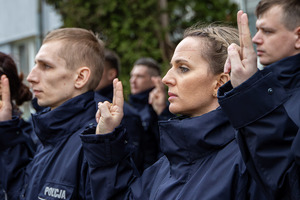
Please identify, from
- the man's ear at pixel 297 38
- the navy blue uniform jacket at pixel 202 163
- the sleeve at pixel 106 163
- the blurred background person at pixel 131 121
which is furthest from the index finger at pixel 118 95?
the blurred background person at pixel 131 121

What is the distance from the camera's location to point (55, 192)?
8.00 feet

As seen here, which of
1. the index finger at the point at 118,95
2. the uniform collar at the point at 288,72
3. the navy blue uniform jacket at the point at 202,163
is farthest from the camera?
the uniform collar at the point at 288,72

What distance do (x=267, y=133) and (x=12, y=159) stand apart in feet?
7.16

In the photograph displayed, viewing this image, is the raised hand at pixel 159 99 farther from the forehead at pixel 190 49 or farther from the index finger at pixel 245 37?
the index finger at pixel 245 37

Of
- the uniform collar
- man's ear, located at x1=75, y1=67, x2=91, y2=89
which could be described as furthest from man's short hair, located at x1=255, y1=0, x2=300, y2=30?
man's ear, located at x1=75, y1=67, x2=91, y2=89

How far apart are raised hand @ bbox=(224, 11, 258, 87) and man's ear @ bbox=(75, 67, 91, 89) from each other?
1438mm

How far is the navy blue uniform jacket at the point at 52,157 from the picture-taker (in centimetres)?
245

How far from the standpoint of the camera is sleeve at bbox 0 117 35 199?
10.1 feet

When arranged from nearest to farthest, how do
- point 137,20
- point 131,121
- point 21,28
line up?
point 131,121, point 137,20, point 21,28

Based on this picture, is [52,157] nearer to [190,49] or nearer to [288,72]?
[190,49]

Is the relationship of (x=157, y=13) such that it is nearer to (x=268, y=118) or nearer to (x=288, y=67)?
(x=288, y=67)

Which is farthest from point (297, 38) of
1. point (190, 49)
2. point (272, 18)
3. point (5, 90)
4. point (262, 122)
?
point (5, 90)

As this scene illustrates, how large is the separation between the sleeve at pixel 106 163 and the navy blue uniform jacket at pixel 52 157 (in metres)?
0.21

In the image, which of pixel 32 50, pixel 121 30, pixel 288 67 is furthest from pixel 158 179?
pixel 32 50
